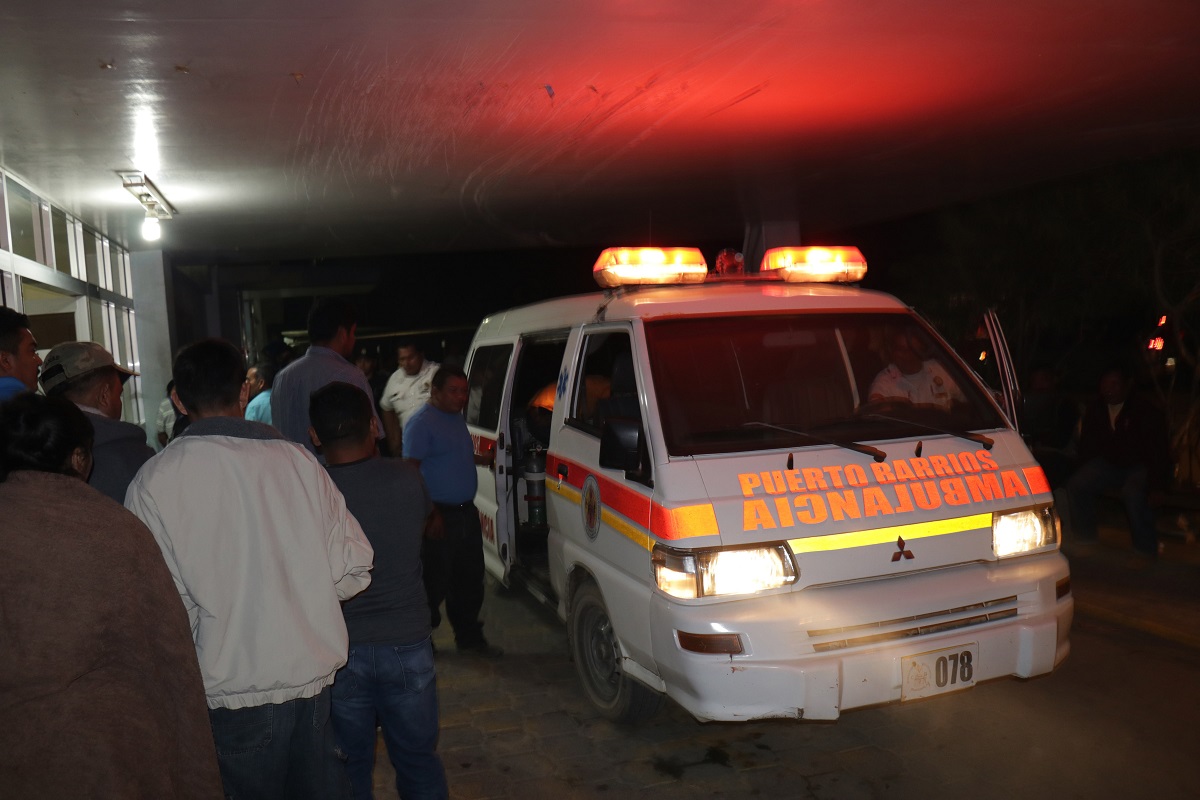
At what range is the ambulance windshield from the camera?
176 inches

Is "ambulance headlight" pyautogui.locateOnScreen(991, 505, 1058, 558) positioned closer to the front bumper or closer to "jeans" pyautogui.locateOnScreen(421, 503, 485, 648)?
the front bumper

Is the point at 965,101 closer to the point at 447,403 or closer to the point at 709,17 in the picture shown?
the point at 709,17

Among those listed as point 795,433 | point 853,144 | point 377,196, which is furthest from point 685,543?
point 377,196

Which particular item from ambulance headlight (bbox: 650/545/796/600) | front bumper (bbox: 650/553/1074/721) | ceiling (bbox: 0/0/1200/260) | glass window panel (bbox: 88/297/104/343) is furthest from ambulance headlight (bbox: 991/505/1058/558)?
glass window panel (bbox: 88/297/104/343)

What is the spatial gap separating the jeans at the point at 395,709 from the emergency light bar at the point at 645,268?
2.51m

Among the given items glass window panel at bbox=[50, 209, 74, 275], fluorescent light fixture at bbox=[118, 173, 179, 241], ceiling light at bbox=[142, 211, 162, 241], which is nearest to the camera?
fluorescent light fixture at bbox=[118, 173, 179, 241]

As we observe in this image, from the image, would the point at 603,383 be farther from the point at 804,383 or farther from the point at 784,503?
the point at 784,503

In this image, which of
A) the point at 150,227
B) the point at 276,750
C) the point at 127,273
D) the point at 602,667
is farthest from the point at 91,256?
the point at 276,750

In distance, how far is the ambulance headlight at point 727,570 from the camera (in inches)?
156

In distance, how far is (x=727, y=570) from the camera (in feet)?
13.1

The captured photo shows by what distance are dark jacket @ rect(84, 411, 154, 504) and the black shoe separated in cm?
298

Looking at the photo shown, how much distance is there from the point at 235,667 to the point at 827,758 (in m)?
2.81

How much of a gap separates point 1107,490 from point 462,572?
550cm

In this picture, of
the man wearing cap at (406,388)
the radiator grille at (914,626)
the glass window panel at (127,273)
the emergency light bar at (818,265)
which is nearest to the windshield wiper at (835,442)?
the radiator grille at (914,626)
